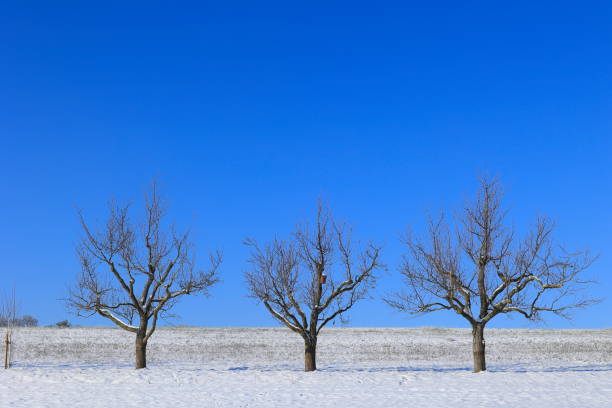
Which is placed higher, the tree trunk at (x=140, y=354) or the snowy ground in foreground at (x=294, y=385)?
the tree trunk at (x=140, y=354)

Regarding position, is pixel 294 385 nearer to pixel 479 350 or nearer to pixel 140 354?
pixel 140 354

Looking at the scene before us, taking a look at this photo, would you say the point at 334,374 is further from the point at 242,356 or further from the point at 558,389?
the point at 242,356

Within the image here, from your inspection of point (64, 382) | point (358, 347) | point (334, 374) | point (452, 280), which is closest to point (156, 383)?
point (64, 382)

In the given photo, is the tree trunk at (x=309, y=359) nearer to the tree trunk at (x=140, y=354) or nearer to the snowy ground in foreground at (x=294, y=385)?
the snowy ground in foreground at (x=294, y=385)

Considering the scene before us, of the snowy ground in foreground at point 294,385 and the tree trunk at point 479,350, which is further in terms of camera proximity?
the tree trunk at point 479,350

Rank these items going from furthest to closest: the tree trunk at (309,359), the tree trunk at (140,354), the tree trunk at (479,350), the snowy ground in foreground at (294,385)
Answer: the tree trunk at (140,354), the tree trunk at (309,359), the tree trunk at (479,350), the snowy ground in foreground at (294,385)

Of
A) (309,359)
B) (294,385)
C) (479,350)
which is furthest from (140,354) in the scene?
(479,350)

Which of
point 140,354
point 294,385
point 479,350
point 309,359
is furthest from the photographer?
point 140,354

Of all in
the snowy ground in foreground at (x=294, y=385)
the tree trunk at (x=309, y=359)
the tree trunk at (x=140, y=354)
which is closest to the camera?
the snowy ground in foreground at (x=294, y=385)

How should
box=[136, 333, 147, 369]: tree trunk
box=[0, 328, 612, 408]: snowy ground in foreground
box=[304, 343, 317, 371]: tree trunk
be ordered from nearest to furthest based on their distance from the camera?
1. box=[0, 328, 612, 408]: snowy ground in foreground
2. box=[304, 343, 317, 371]: tree trunk
3. box=[136, 333, 147, 369]: tree trunk

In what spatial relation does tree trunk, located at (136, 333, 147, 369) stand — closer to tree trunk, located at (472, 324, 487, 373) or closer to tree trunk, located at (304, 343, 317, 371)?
tree trunk, located at (304, 343, 317, 371)

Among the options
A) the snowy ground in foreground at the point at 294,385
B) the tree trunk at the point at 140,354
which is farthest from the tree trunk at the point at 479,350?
the tree trunk at the point at 140,354

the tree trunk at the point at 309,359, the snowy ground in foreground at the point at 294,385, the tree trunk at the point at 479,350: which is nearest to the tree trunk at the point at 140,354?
the snowy ground in foreground at the point at 294,385

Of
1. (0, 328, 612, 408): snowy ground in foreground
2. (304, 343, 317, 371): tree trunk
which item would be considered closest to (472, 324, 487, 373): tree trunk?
(0, 328, 612, 408): snowy ground in foreground
